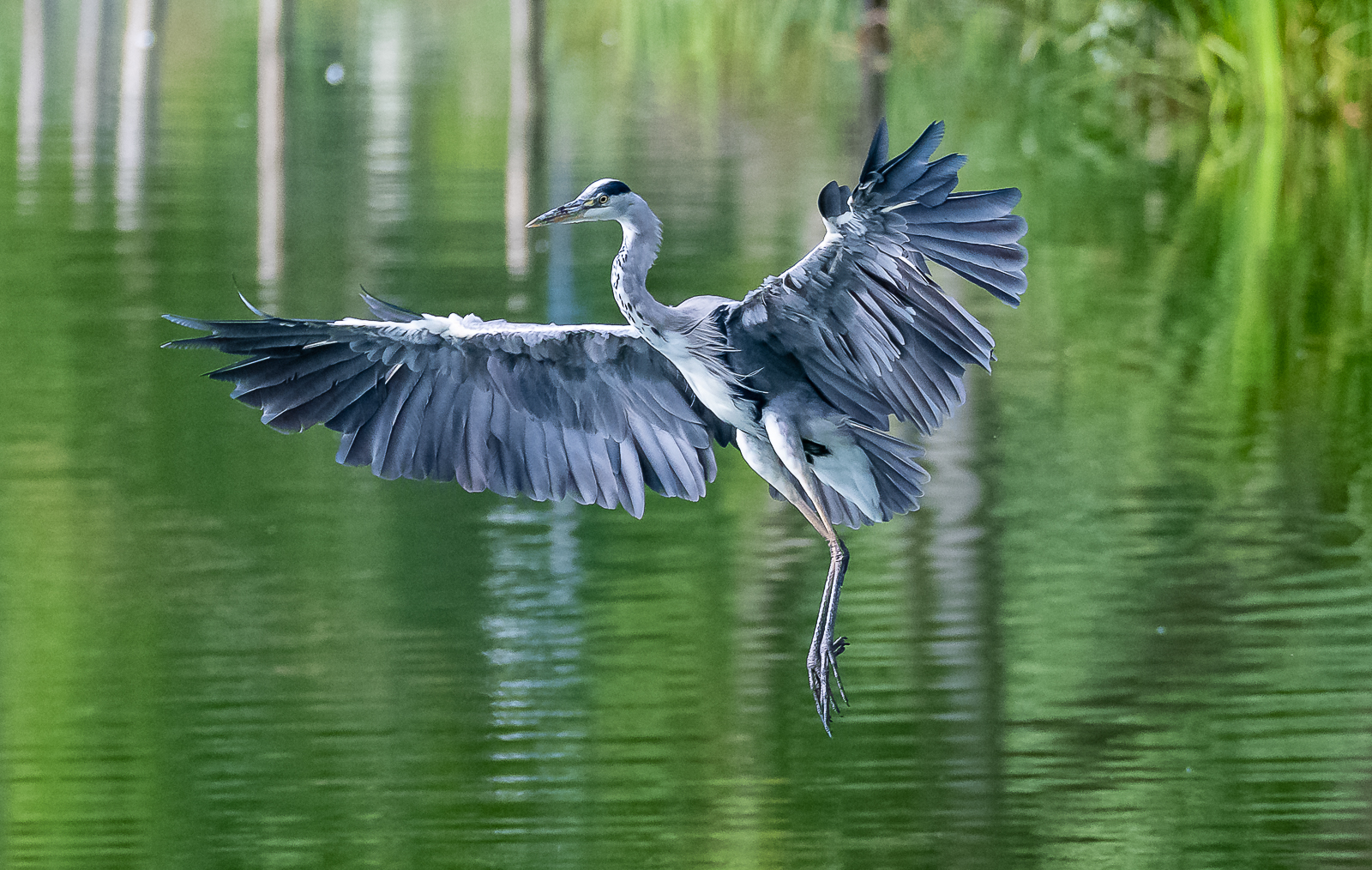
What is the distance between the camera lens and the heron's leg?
15.9 ft

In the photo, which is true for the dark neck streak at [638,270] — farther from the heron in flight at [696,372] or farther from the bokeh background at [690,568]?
the bokeh background at [690,568]

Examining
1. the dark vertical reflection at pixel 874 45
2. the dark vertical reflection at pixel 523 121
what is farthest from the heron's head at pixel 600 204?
the dark vertical reflection at pixel 874 45

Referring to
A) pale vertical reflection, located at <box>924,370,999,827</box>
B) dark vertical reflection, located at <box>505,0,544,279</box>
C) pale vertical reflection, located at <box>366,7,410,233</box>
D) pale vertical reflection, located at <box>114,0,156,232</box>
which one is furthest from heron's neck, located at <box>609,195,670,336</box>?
pale vertical reflection, located at <box>114,0,156,232</box>

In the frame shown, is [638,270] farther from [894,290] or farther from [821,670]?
[821,670]

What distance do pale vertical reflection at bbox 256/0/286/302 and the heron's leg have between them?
5.71 m

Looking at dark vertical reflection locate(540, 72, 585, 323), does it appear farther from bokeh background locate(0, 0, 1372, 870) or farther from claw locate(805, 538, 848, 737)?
claw locate(805, 538, 848, 737)

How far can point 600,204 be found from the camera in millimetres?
4586

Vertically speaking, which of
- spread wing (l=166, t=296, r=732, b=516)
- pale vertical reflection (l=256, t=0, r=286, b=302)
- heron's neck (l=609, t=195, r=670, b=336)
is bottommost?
spread wing (l=166, t=296, r=732, b=516)

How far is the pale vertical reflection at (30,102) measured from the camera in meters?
13.7

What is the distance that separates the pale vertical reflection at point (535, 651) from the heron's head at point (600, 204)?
1413 millimetres

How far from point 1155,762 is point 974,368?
401 cm

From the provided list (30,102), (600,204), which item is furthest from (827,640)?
(30,102)

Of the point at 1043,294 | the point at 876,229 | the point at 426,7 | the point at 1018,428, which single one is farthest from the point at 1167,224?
the point at 426,7

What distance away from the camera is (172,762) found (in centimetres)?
532
